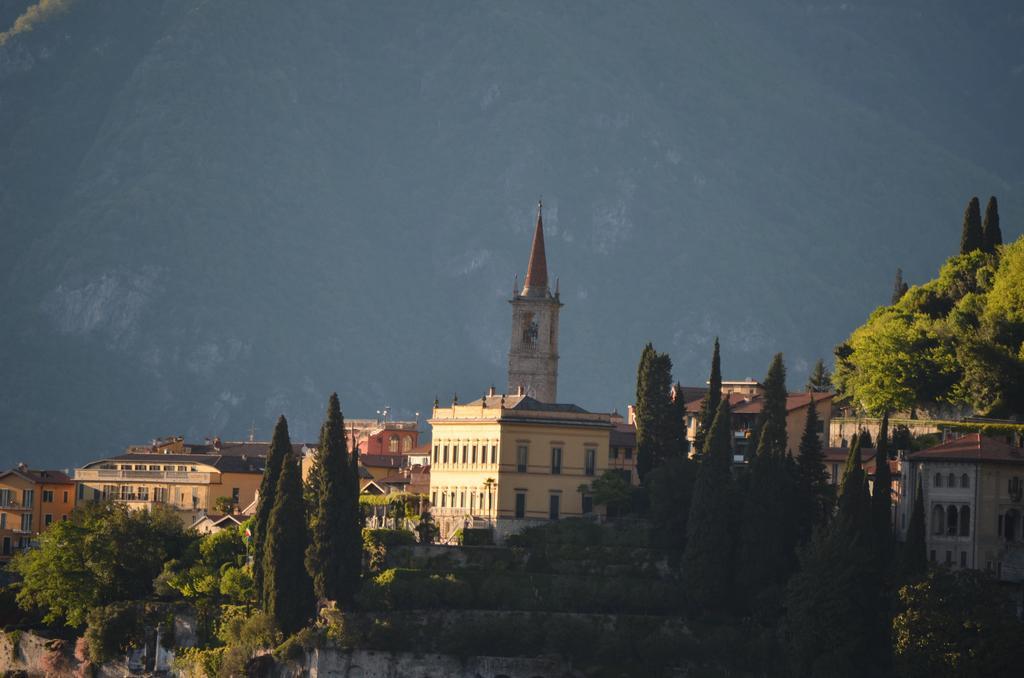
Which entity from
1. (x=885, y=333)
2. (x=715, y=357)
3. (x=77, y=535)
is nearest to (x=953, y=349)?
(x=885, y=333)

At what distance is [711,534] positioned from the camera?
88.4 metres

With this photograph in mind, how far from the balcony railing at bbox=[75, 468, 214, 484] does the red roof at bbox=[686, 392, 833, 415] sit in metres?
30.7

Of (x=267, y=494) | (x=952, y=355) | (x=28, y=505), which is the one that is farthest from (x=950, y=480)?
(x=28, y=505)

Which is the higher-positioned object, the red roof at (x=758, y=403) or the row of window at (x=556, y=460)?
the red roof at (x=758, y=403)

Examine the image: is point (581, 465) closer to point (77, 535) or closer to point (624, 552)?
point (624, 552)

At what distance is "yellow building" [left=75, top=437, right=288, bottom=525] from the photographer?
12575 centimetres

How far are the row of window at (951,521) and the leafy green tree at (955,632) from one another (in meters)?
7.37

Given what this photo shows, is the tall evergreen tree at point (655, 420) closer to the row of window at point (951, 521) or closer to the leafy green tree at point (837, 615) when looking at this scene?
the row of window at point (951, 521)

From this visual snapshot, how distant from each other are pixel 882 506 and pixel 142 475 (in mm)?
58549

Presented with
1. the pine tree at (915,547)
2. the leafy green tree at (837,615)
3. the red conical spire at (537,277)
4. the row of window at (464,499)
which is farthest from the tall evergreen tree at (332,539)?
the red conical spire at (537,277)

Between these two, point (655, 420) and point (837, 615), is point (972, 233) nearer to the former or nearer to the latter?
point (655, 420)

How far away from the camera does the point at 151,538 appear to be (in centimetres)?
10456

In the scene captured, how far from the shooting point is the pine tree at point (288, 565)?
90875 mm

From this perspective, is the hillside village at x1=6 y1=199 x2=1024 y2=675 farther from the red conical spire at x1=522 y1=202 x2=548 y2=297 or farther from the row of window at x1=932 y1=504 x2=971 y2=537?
the red conical spire at x1=522 y1=202 x2=548 y2=297
